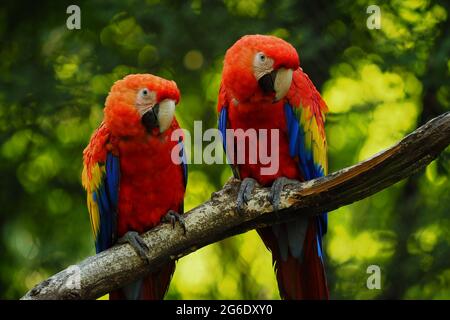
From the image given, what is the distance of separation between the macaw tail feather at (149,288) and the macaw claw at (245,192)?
57cm

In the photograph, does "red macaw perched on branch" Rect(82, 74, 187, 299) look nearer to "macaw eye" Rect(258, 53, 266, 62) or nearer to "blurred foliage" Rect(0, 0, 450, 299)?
"macaw eye" Rect(258, 53, 266, 62)

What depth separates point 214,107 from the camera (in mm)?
4723

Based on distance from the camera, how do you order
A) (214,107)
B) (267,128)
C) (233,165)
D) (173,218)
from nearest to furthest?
1. (173,218)
2. (267,128)
3. (233,165)
4. (214,107)

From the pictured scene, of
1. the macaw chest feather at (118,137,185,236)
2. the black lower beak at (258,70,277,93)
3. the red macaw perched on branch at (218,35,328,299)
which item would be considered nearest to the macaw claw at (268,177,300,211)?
the red macaw perched on branch at (218,35,328,299)

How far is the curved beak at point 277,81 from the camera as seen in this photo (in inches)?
115

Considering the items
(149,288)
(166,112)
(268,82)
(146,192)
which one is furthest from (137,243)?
(268,82)

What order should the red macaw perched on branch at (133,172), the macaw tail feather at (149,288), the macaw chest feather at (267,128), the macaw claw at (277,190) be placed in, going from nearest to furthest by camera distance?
the macaw claw at (277,190), the red macaw perched on branch at (133,172), the macaw chest feather at (267,128), the macaw tail feather at (149,288)

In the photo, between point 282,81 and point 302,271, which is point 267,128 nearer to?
point 282,81

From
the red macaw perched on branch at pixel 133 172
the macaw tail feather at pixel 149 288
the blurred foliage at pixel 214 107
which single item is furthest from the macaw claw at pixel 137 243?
the blurred foliage at pixel 214 107

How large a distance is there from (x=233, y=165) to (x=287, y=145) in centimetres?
28

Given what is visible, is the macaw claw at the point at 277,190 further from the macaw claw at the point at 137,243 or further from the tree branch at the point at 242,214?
the macaw claw at the point at 137,243

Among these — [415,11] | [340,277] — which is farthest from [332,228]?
Result: [415,11]

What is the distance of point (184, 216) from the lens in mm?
2928
